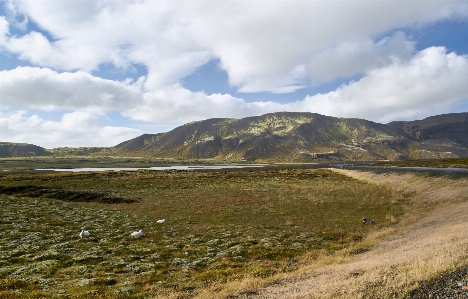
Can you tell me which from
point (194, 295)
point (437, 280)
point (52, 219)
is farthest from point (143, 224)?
point (437, 280)

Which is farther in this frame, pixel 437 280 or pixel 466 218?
pixel 466 218

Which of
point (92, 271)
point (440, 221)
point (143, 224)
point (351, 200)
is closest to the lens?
point (92, 271)

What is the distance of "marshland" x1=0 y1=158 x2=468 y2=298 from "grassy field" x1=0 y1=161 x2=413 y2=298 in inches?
3.8

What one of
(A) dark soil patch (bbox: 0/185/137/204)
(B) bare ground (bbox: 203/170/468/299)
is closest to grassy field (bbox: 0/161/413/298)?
(B) bare ground (bbox: 203/170/468/299)

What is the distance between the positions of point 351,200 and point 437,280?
128 ft

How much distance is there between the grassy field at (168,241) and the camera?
16.4 metres

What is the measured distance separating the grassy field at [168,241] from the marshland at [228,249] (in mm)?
96

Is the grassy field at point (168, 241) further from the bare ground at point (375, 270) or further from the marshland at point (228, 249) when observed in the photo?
the bare ground at point (375, 270)

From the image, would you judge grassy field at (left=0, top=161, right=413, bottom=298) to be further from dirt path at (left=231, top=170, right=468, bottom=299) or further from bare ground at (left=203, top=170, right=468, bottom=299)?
dirt path at (left=231, top=170, right=468, bottom=299)

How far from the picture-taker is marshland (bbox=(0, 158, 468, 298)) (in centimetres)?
1428

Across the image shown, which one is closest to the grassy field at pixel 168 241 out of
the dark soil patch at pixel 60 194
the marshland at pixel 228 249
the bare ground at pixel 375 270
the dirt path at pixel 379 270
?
the marshland at pixel 228 249

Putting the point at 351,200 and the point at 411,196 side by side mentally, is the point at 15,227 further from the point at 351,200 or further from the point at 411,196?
the point at 411,196

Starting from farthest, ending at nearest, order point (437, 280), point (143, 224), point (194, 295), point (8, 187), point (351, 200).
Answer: point (8, 187), point (351, 200), point (143, 224), point (194, 295), point (437, 280)

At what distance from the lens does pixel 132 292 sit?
1505 cm
